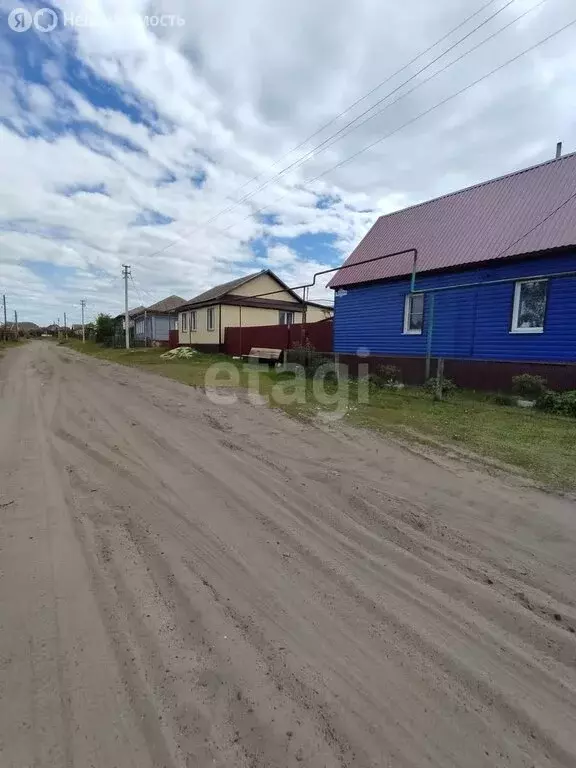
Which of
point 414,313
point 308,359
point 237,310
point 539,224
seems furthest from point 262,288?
point 539,224

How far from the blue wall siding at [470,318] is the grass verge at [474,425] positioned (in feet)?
7.45

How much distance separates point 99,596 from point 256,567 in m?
0.99

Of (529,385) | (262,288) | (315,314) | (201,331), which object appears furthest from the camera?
(315,314)

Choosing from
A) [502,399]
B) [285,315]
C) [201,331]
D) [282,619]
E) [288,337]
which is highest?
[285,315]

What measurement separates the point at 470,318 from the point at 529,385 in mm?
3415

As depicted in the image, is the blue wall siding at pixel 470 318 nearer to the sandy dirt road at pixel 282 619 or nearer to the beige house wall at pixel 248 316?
the sandy dirt road at pixel 282 619

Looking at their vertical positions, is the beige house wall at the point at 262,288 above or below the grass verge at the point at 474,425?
above

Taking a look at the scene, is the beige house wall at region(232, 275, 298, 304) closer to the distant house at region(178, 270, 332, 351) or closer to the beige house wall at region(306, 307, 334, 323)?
the distant house at region(178, 270, 332, 351)

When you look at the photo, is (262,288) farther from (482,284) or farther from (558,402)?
(558,402)

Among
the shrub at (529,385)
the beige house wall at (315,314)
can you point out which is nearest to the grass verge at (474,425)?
the shrub at (529,385)

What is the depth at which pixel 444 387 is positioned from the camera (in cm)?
1052

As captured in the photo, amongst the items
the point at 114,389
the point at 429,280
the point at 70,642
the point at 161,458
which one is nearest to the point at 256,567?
the point at 70,642

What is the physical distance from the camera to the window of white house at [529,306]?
34.8ft

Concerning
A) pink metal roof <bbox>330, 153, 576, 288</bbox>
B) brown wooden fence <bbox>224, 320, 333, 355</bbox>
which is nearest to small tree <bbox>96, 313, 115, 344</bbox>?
brown wooden fence <bbox>224, 320, 333, 355</bbox>
